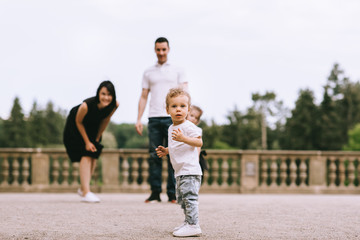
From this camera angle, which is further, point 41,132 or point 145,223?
point 41,132

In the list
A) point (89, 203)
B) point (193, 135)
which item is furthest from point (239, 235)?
point (89, 203)

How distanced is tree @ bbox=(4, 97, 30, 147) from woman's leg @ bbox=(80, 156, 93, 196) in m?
64.0

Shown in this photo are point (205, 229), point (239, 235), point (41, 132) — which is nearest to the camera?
point (239, 235)

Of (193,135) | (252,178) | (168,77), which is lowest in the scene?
(252,178)

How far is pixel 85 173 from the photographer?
7.27 m

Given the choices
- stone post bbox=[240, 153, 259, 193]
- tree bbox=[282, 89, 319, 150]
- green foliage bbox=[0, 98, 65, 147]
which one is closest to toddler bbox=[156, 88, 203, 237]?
stone post bbox=[240, 153, 259, 193]

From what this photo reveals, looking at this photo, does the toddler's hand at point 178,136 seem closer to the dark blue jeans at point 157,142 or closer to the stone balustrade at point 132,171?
the dark blue jeans at point 157,142

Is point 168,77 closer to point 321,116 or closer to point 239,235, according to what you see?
point 239,235

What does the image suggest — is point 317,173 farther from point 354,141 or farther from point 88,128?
point 354,141

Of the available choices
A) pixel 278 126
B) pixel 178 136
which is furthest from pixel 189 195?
pixel 278 126

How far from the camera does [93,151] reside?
23.8ft

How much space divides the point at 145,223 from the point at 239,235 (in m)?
1.07

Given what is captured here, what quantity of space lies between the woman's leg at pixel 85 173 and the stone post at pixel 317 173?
6.61 meters

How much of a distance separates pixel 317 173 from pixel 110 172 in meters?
4.84
